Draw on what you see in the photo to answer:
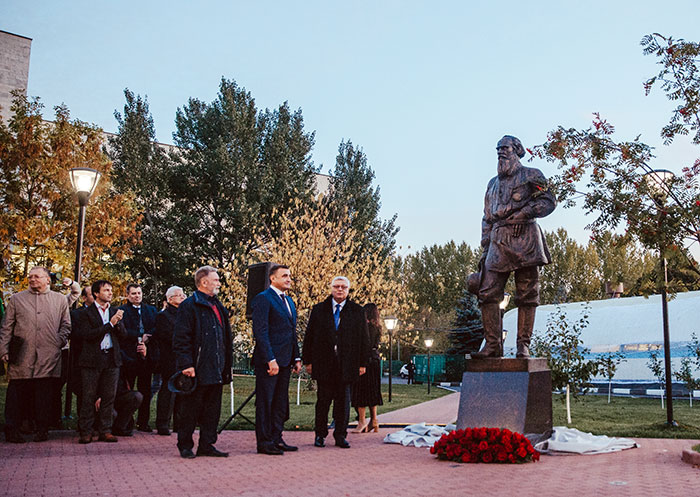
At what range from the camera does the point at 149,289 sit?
31.0 m

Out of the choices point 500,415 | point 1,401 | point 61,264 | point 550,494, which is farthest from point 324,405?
point 61,264

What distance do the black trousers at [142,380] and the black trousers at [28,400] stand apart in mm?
1223

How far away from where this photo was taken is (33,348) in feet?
26.7

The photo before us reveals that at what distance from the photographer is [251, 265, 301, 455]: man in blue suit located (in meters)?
7.51

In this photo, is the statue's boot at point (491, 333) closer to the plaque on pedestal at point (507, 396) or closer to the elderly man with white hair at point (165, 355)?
the plaque on pedestal at point (507, 396)

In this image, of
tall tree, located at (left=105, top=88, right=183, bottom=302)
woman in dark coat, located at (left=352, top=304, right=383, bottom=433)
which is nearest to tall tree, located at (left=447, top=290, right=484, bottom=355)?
tall tree, located at (left=105, top=88, right=183, bottom=302)

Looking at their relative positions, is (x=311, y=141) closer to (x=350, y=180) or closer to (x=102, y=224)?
(x=350, y=180)

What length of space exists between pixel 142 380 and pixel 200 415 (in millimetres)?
2823

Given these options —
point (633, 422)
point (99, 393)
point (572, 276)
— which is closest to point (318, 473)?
point (99, 393)

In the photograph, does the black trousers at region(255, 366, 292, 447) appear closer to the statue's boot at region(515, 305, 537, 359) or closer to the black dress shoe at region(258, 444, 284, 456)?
the black dress shoe at region(258, 444, 284, 456)

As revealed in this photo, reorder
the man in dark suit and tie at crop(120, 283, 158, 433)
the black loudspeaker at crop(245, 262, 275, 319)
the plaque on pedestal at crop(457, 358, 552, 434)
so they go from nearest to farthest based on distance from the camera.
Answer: the plaque on pedestal at crop(457, 358, 552, 434), the man in dark suit and tie at crop(120, 283, 158, 433), the black loudspeaker at crop(245, 262, 275, 319)

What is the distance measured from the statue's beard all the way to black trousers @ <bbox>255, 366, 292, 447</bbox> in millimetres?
3714

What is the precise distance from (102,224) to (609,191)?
54.1 ft

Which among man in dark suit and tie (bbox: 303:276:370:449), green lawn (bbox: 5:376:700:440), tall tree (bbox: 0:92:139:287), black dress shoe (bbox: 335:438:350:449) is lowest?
green lawn (bbox: 5:376:700:440)
